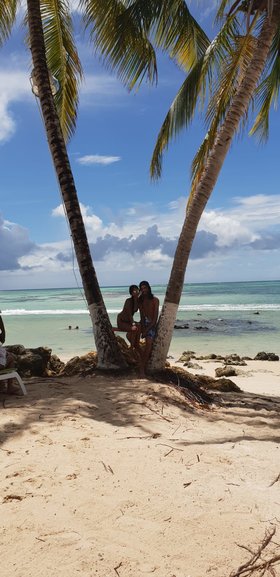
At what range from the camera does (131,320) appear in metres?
7.49

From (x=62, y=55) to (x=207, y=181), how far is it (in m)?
4.59

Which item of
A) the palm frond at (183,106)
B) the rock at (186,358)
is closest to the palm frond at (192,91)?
the palm frond at (183,106)

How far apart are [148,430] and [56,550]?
2.26 m

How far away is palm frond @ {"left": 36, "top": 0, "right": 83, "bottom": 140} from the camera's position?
9078 mm

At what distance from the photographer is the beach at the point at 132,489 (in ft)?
8.55

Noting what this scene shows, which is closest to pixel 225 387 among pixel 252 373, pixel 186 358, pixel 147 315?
pixel 147 315

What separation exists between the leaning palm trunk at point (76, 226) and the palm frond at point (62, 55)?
2086mm

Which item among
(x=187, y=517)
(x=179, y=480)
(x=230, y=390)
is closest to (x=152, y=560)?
(x=187, y=517)

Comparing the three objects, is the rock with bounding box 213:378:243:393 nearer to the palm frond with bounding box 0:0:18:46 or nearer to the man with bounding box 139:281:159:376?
the man with bounding box 139:281:159:376

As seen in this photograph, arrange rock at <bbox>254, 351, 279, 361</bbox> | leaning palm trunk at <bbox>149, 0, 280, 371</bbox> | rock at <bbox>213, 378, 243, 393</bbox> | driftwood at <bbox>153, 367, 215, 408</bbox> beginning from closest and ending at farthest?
driftwood at <bbox>153, 367, 215, 408</bbox>
leaning palm trunk at <bbox>149, 0, 280, 371</bbox>
rock at <bbox>213, 378, 243, 393</bbox>
rock at <bbox>254, 351, 279, 361</bbox>

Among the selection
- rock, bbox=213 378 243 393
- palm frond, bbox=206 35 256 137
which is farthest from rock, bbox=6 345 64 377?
palm frond, bbox=206 35 256 137

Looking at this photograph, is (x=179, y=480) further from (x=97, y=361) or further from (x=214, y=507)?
(x=97, y=361)

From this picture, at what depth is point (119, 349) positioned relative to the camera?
745 centimetres

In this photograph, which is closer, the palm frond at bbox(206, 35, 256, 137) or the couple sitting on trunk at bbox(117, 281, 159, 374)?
the couple sitting on trunk at bbox(117, 281, 159, 374)
